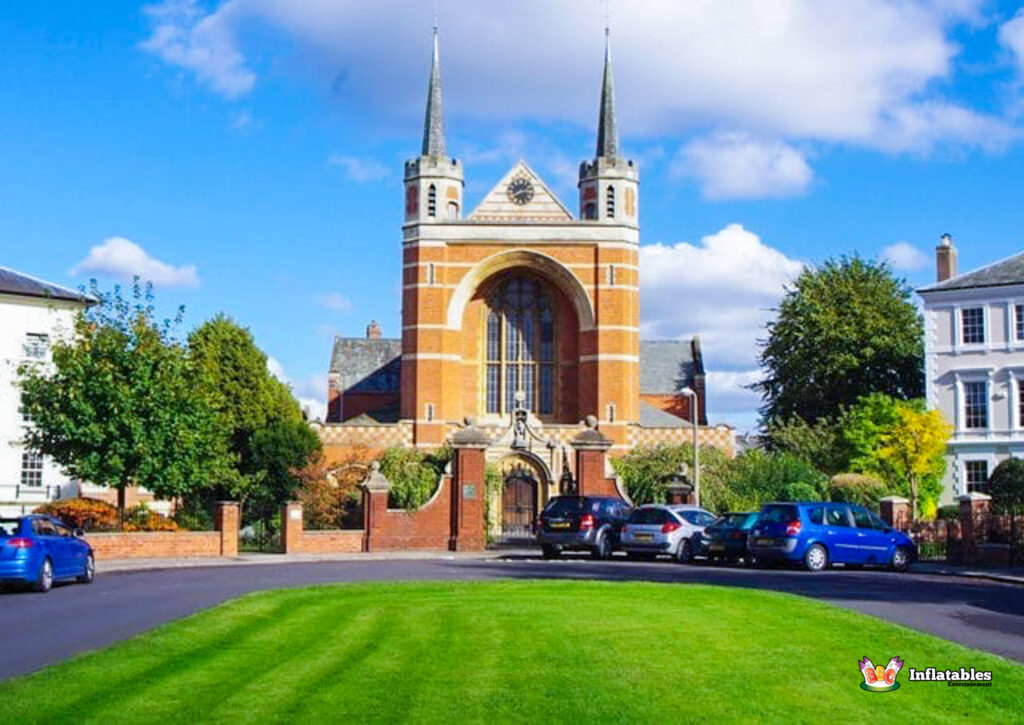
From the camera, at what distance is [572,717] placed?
852cm

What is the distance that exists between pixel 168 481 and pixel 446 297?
22.9 m

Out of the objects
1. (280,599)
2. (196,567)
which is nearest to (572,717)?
(280,599)

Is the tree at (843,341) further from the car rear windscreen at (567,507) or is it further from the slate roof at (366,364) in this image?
the car rear windscreen at (567,507)

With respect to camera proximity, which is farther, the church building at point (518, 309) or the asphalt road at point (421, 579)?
the church building at point (518, 309)

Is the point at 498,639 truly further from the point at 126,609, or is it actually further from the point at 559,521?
the point at 559,521

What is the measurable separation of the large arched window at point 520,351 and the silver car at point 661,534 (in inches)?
1059

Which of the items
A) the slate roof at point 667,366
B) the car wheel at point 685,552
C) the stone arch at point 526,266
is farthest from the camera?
the slate roof at point 667,366

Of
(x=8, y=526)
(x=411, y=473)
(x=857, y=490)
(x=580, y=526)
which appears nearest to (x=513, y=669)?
(x=8, y=526)

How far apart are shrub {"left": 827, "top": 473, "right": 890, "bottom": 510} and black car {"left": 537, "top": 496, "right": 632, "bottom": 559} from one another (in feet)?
36.1

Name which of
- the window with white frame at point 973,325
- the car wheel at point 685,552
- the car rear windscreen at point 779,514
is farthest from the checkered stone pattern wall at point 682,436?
the car rear windscreen at point 779,514

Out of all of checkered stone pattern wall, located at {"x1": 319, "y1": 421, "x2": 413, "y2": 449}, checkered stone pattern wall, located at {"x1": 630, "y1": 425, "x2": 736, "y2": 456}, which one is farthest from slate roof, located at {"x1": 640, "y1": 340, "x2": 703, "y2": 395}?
checkered stone pattern wall, located at {"x1": 319, "y1": 421, "x2": 413, "y2": 449}

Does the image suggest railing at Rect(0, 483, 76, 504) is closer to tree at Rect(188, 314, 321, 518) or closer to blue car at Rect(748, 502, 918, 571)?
tree at Rect(188, 314, 321, 518)

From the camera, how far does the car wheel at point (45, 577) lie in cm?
2075

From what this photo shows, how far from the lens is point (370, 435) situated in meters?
54.7
